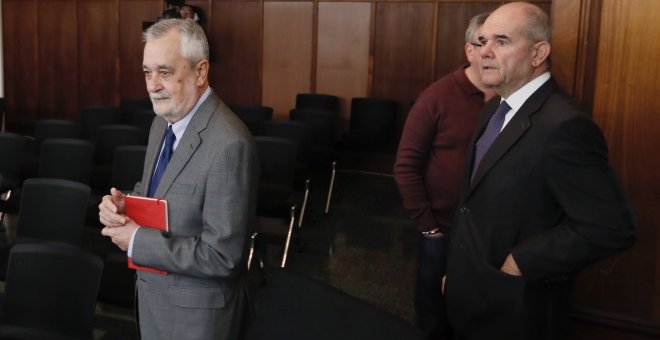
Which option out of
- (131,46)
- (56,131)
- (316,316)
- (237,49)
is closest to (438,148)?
(316,316)

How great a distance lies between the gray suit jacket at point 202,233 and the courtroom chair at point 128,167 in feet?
8.96

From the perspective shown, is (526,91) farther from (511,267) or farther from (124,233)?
(124,233)

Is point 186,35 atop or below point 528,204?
atop

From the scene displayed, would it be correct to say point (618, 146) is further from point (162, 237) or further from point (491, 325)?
point (162, 237)

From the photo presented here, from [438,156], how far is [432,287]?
2.06 feet

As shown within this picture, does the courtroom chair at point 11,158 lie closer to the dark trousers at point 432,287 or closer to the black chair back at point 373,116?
the dark trousers at point 432,287

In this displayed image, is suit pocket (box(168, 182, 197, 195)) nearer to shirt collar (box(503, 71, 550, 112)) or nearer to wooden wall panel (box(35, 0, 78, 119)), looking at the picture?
shirt collar (box(503, 71, 550, 112))

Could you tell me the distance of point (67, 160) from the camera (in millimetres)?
5152

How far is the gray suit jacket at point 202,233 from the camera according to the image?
2.05 m

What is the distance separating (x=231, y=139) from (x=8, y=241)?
4134 millimetres

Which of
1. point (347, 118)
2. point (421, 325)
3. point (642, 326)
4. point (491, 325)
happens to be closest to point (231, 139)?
point (491, 325)

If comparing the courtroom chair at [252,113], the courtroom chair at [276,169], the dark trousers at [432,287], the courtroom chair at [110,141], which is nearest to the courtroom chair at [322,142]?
the courtroom chair at [252,113]

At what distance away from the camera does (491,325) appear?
222 centimetres

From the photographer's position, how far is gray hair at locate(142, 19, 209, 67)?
2041mm
